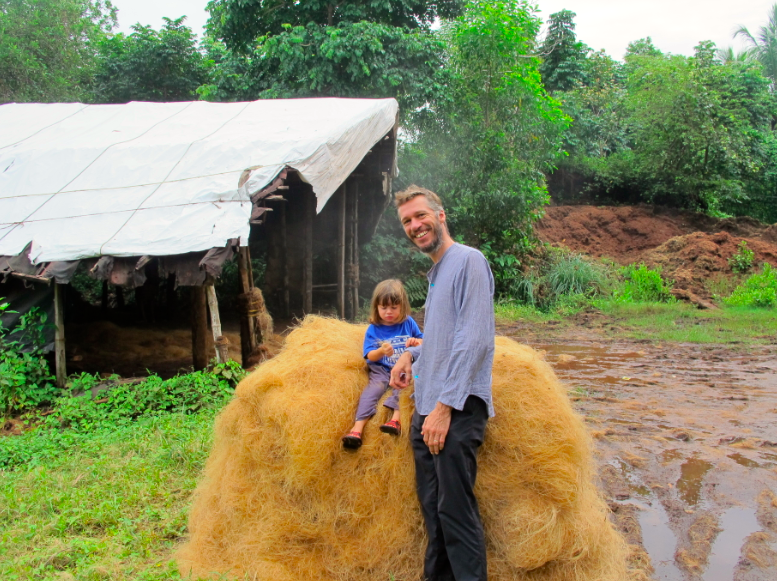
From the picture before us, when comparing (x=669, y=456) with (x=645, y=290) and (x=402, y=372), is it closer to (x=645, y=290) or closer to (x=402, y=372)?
(x=402, y=372)

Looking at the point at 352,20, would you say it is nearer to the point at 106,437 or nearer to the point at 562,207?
the point at 562,207

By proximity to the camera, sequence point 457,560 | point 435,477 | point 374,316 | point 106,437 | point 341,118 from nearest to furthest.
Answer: point 457,560 → point 435,477 → point 374,316 → point 106,437 → point 341,118

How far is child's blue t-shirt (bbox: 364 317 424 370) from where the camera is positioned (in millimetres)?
3207

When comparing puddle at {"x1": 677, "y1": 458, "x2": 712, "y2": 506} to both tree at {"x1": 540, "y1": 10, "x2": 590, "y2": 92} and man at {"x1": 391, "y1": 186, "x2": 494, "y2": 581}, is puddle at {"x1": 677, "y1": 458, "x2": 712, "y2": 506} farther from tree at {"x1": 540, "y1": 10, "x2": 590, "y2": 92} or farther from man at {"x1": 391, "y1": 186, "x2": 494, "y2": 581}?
tree at {"x1": 540, "y1": 10, "x2": 590, "y2": 92}

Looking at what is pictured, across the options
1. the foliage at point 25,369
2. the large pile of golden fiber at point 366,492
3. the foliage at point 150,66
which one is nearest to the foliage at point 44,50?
the foliage at point 150,66

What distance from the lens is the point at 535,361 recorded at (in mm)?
3021

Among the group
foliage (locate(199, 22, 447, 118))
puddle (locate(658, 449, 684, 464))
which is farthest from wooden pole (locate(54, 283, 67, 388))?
foliage (locate(199, 22, 447, 118))

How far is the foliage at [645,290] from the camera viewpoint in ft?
41.7

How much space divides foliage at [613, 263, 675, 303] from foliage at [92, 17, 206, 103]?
12486mm

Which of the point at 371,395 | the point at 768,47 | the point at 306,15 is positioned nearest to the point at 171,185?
the point at 371,395

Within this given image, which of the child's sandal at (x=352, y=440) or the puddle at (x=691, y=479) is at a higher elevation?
the child's sandal at (x=352, y=440)

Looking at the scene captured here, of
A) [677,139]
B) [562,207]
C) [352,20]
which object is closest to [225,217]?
[352,20]

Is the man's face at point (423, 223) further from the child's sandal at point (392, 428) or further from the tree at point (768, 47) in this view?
the tree at point (768, 47)

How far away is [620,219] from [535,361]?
16.1 m
